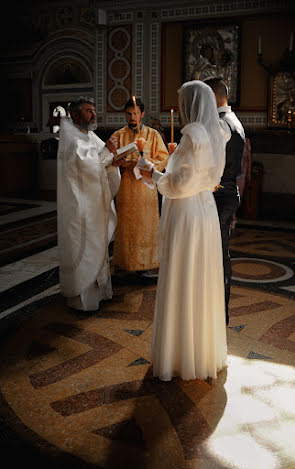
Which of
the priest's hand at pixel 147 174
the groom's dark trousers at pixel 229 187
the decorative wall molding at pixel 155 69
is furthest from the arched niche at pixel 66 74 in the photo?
the priest's hand at pixel 147 174

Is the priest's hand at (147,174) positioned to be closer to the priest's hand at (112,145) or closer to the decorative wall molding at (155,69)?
the priest's hand at (112,145)

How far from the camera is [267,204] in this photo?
339 inches

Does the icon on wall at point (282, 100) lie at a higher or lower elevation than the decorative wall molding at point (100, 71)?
lower

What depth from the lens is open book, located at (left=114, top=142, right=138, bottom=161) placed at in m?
3.65

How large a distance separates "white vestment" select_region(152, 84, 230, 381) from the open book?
0.92 metres

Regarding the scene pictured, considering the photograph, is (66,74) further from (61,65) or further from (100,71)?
(100,71)

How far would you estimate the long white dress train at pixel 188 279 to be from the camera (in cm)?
259

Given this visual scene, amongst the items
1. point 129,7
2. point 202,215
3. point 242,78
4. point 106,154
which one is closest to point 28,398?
point 202,215

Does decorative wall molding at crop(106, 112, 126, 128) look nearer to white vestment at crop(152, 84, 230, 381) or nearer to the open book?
the open book

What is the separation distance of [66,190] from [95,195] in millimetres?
235

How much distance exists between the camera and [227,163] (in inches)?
133

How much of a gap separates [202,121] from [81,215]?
1.59 metres

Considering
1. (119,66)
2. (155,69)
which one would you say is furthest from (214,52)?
(119,66)

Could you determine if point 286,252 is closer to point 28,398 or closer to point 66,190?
point 66,190
